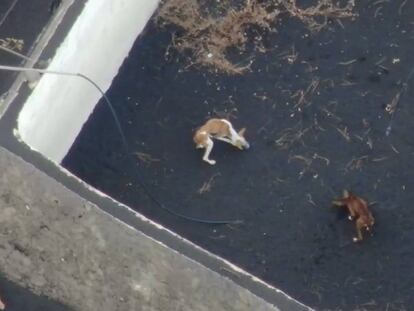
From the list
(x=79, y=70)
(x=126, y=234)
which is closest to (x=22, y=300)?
(x=126, y=234)

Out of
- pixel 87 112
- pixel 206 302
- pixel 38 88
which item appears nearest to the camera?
pixel 206 302

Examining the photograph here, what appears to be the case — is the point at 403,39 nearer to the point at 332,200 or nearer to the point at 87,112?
the point at 332,200

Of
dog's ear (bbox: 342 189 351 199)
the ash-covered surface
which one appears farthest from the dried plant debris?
the ash-covered surface

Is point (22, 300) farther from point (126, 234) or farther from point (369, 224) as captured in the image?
point (369, 224)

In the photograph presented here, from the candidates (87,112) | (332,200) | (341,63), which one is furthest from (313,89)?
(87,112)

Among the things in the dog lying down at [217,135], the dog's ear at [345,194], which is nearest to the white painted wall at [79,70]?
the dog lying down at [217,135]

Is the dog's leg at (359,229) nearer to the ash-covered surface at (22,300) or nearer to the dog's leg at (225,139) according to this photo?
the dog's leg at (225,139)

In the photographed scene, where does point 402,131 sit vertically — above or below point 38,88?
above

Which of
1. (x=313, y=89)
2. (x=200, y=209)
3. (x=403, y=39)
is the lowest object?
(x=200, y=209)

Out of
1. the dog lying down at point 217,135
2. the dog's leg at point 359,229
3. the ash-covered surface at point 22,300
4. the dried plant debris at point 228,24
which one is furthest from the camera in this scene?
the dried plant debris at point 228,24
